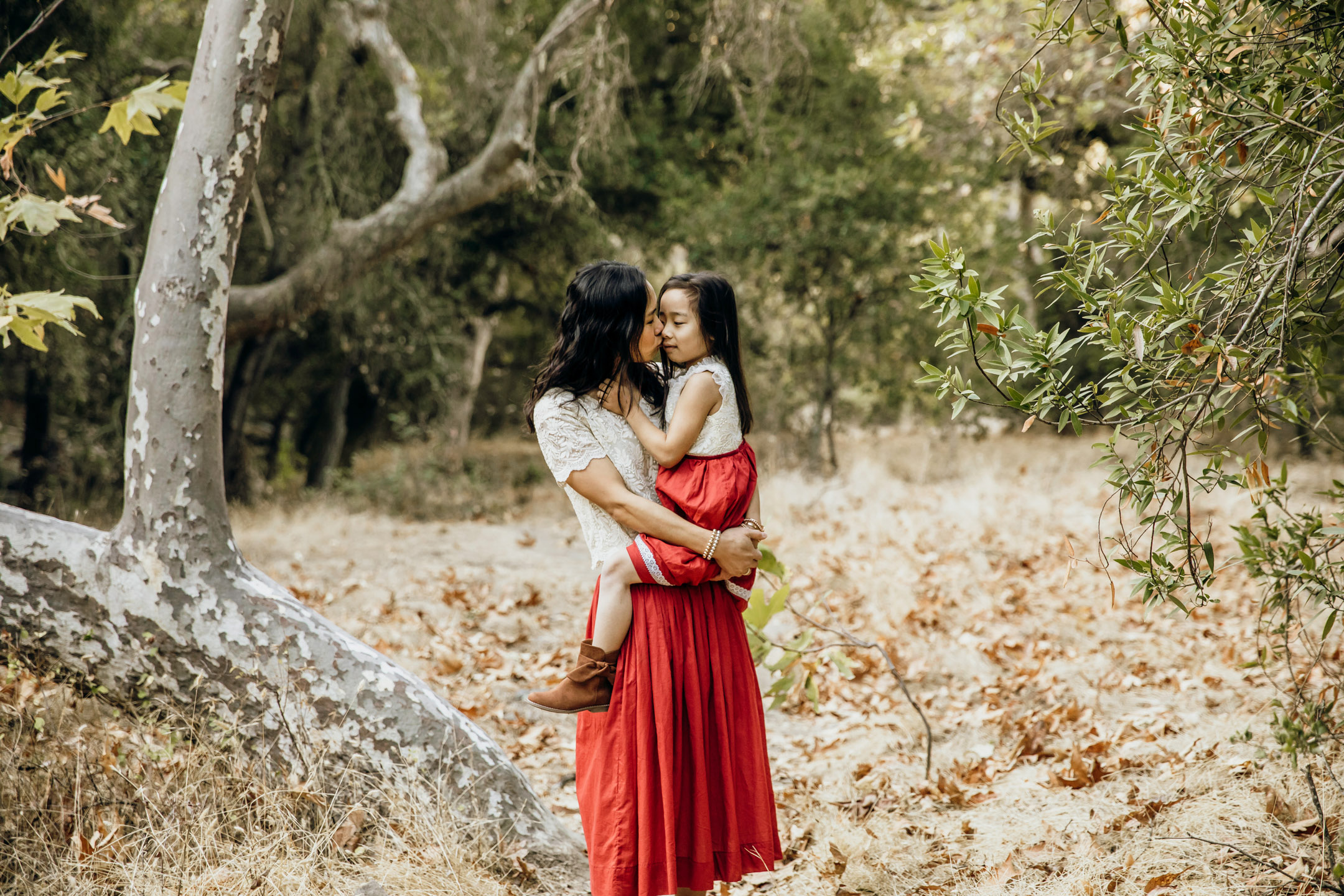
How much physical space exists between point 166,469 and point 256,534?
20.6ft

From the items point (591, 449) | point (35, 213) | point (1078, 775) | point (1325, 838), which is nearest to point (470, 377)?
point (35, 213)

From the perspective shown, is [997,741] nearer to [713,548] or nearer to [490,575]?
[713,548]

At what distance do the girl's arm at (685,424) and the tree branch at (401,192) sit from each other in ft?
20.9

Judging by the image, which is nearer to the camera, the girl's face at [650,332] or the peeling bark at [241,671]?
the girl's face at [650,332]

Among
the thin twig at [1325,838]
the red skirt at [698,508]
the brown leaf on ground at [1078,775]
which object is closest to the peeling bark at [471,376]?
the brown leaf on ground at [1078,775]

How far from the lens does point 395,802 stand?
10.2 ft

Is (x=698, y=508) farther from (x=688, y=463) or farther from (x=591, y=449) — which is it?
(x=591, y=449)

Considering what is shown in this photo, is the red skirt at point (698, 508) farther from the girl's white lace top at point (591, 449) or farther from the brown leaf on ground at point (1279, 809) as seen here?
the brown leaf on ground at point (1279, 809)

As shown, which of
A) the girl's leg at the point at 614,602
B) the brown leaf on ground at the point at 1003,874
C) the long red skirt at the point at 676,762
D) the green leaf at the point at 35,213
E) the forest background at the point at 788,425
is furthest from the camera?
the green leaf at the point at 35,213

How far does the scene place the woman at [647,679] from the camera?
8.27ft

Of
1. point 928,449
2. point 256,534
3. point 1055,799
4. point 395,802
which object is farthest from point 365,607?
point 928,449

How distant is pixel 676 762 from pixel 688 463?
0.87 m

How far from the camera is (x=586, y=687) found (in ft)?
8.63

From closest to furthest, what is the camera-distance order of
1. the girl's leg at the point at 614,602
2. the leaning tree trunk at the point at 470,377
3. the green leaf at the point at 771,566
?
the girl's leg at the point at 614,602
the green leaf at the point at 771,566
the leaning tree trunk at the point at 470,377
